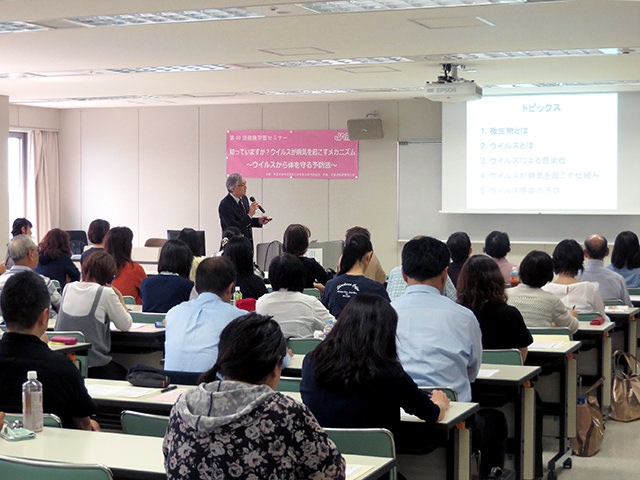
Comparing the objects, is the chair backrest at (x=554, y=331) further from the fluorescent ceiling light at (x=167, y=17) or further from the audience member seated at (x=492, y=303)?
the fluorescent ceiling light at (x=167, y=17)

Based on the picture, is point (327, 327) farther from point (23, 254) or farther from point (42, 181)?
point (42, 181)

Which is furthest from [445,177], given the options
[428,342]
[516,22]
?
[428,342]

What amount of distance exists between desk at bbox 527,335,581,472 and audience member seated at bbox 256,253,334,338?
1201 millimetres

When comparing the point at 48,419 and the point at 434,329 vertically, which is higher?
the point at 434,329

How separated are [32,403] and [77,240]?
10.1 m

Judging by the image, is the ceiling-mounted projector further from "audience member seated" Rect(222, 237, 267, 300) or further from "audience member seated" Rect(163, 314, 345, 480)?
"audience member seated" Rect(163, 314, 345, 480)

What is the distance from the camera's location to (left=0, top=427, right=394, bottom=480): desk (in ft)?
7.98

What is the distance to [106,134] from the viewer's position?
13.3 meters

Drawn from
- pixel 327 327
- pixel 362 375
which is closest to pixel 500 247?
A: pixel 327 327

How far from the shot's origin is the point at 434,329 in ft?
11.6

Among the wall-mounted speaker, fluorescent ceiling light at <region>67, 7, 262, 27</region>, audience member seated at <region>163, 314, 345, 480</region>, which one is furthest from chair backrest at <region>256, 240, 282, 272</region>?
audience member seated at <region>163, 314, 345, 480</region>

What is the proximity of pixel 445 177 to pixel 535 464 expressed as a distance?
6911mm

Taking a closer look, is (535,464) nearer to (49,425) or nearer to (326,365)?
(326,365)

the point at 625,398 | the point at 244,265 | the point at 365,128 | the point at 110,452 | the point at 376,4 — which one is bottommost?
the point at 625,398
